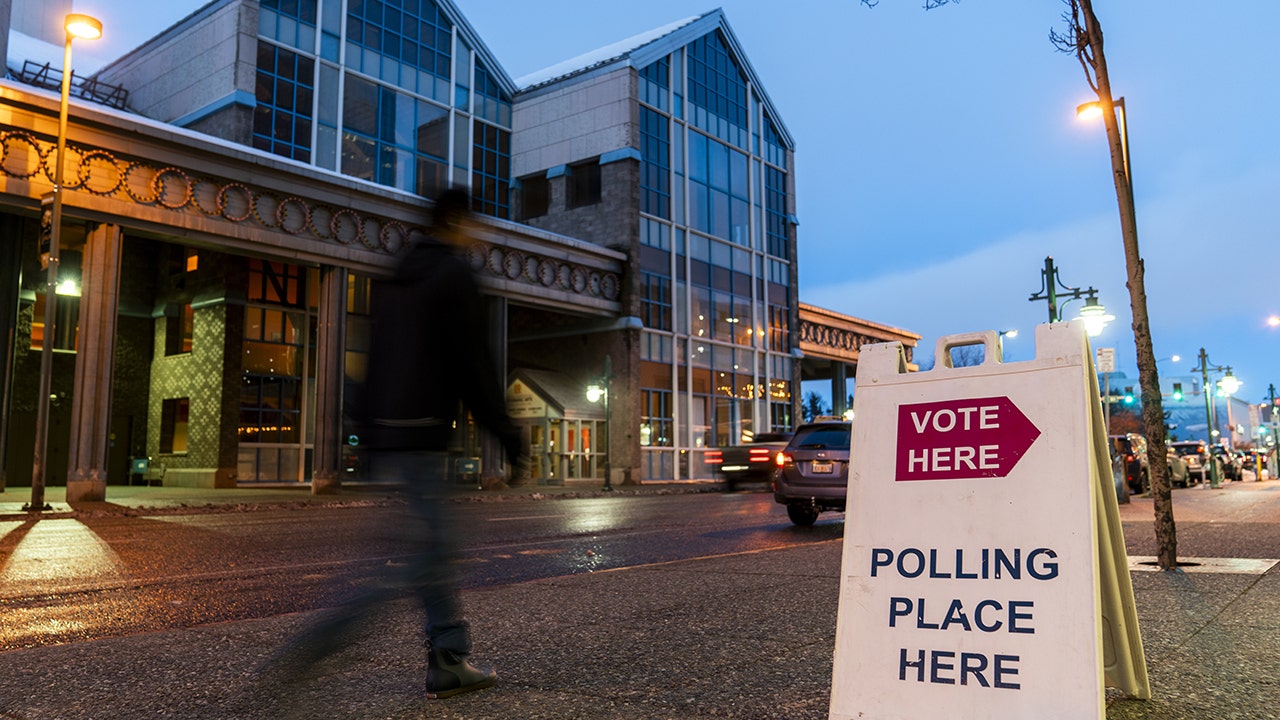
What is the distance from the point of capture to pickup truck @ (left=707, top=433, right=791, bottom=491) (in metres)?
26.3

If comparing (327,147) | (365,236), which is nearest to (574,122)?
(327,147)

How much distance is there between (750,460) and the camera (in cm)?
2655

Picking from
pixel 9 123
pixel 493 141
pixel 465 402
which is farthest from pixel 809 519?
pixel 493 141

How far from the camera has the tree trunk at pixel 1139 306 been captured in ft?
24.7

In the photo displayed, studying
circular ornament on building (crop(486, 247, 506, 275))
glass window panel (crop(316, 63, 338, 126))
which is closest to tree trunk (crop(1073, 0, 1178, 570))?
circular ornament on building (crop(486, 247, 506, 275))

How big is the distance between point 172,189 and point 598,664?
20.2 meters

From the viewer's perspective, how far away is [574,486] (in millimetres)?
31188

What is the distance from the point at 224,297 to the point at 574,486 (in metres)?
12.5

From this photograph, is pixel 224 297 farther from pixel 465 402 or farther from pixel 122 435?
pixel 465 402

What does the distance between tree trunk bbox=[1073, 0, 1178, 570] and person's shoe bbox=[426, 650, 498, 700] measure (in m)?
6.07

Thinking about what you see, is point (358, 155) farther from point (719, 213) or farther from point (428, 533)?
point (428, 533)

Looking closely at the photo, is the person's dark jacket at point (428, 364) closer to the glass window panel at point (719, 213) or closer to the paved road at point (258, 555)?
the paved road at point (258, 555)

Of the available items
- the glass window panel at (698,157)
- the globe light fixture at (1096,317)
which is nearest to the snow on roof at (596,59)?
the glass window panel at (698,157)

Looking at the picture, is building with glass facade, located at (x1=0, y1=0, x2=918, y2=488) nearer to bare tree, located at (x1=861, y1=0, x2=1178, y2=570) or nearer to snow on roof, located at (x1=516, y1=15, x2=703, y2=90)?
snow on roof, located at (x1=516, y1=15, x2=703, y2=90)
